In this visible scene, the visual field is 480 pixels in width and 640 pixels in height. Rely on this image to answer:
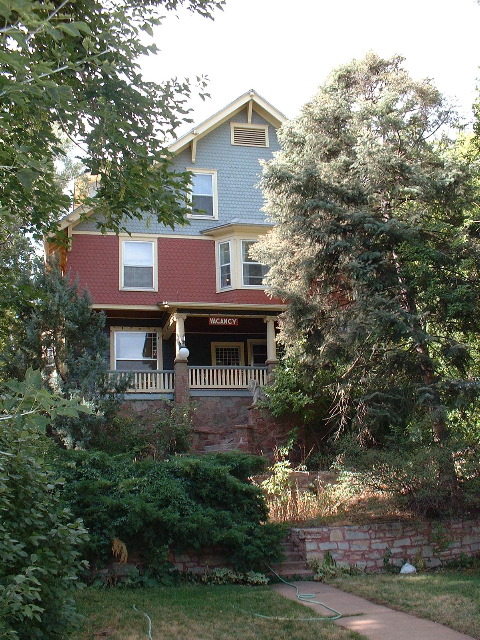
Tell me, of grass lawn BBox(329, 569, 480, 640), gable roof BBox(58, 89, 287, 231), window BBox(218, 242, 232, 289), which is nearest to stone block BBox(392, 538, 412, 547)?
grass lawn BBox(329, 569, 480, 640)

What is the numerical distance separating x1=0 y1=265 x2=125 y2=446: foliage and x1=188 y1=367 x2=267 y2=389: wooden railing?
3.68 meters

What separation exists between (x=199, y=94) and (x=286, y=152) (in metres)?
8.24

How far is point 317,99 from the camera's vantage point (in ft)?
54.5

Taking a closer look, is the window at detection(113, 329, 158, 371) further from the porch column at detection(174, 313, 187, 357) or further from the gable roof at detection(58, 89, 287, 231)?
the gable roof at detection(58, 89, 287, 231)

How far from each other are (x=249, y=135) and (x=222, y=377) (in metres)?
8.75

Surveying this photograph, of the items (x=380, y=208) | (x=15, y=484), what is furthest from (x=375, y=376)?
(x=15, y=484)

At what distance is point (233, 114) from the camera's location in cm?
2345

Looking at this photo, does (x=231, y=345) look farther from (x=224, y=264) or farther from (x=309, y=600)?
(x=309, y=600)

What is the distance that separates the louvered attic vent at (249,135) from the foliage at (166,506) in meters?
14.6

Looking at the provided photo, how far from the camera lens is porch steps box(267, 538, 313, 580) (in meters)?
10.9

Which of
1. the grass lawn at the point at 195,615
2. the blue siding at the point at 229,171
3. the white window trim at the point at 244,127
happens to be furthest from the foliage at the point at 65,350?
the white window trim at the point at 244,127

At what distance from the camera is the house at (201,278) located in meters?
20.4

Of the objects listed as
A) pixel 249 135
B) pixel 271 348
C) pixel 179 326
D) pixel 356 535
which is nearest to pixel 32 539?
pixel 356 535

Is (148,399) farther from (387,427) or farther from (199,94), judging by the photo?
(199,94)
